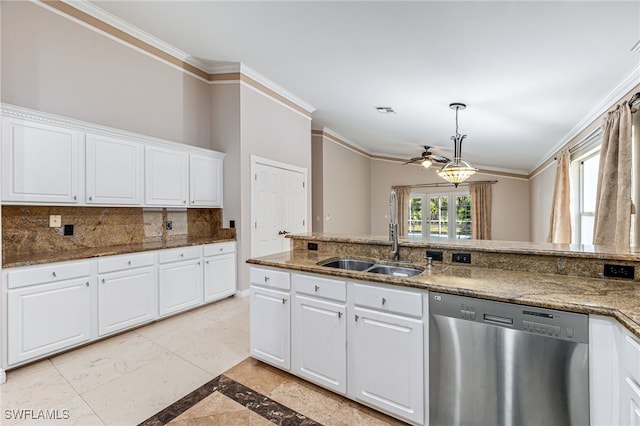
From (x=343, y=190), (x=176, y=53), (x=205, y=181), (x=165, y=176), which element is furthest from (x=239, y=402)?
(x=343, y=190)

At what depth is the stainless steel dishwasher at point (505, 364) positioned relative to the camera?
1.30 meters

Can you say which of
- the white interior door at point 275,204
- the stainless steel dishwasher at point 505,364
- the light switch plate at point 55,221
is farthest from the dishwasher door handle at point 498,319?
the light switch plate at point 55,221

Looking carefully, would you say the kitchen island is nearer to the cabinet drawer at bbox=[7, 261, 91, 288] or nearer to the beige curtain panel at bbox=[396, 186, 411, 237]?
the cabinet drawer at bbox=[7, 261, 91, 288]

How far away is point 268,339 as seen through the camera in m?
2.29

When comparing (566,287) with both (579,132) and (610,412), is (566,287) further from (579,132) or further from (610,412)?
(579,132)

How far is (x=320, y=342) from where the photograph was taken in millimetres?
2020

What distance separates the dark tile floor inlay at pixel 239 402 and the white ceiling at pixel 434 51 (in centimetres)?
300

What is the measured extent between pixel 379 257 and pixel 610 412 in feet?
4.82

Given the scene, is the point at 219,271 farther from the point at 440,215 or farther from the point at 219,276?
the point at 440,215

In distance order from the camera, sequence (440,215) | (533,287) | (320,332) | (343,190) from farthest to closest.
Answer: (440,215) → (343,190) → (320,332) → (533,287)

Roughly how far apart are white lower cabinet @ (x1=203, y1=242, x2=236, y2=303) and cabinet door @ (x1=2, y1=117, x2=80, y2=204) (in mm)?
1547

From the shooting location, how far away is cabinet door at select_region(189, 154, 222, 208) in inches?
155

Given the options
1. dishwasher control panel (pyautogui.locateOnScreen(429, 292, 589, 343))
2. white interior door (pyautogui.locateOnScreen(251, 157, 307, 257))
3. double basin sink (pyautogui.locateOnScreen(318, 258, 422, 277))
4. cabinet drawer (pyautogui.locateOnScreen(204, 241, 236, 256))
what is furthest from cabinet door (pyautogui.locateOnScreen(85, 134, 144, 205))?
dishwasher control panel (pyautogui.locateOnScreen(429, 292, 589, 343))

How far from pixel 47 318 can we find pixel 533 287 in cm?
348
